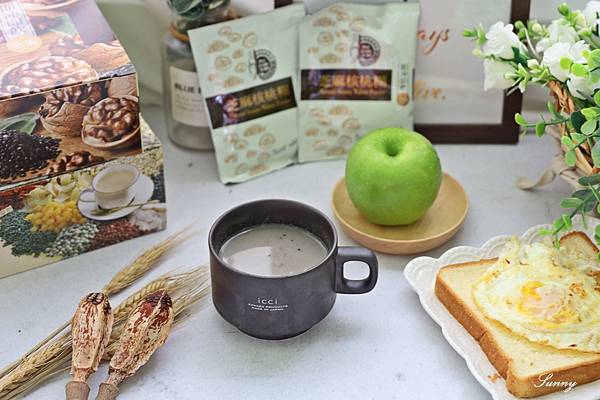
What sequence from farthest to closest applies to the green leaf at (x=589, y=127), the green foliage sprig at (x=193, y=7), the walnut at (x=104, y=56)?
the green foliage sprig at (x=193, y=7)
the walnut at (x=104, y=56)
the green leaf at (x=589, y=127)

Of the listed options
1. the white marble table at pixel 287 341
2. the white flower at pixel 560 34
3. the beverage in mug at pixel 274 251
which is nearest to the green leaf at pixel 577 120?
the white flower at pixel 560 34

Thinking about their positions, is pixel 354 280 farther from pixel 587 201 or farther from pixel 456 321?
pixel 587 201

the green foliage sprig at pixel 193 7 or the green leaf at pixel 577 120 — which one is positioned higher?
the green foliage sprig at pixel 193 7

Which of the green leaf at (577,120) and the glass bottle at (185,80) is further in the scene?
the glass bottle at (185,80)

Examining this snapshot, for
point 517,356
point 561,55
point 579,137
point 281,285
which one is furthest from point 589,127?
Answer: point 281,285

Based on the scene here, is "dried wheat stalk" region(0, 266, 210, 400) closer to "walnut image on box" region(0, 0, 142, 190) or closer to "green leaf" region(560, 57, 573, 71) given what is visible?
"walnut image on box" region(0, 0, 142, 190)

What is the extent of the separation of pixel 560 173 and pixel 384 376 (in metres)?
0.37

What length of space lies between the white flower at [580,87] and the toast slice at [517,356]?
0.25 m

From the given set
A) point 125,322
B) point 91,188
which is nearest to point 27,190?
Result: point 91,188

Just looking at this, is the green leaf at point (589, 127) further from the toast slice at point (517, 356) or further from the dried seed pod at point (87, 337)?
the dried seed pod at point (87, 337)

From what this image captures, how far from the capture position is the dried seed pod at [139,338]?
880mm

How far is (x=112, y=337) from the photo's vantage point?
941 millimetres

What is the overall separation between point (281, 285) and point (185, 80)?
43cm

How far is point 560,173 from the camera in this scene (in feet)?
3.58
